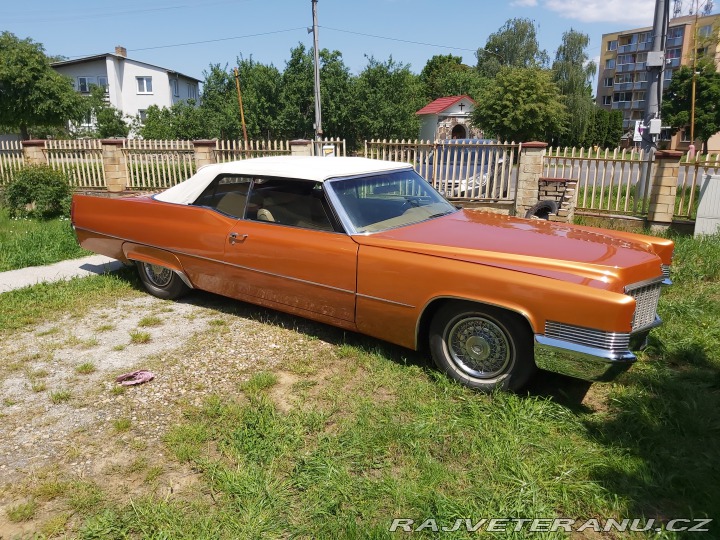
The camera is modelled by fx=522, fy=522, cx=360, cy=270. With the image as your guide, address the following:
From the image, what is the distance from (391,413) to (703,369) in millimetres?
2476

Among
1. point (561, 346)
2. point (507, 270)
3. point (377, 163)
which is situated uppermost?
point (377, 163)

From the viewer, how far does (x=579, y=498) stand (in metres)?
2.61

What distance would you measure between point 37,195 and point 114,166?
8.20 feet

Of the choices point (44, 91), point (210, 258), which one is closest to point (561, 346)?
point (210, 258)

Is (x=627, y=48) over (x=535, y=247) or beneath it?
over

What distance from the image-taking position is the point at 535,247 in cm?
358

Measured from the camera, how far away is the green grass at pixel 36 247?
24.4ft

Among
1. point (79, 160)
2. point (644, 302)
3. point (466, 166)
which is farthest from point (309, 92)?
point (644, 302)

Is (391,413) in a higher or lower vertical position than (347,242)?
lower

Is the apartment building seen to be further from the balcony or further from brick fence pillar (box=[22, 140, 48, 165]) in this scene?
brick fence pillar (box=[22, 140, 48, 165])

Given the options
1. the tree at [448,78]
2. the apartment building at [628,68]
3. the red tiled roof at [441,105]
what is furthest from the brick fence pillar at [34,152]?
the apartment building at [628,68]

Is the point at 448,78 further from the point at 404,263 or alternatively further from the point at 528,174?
the point at 404,263

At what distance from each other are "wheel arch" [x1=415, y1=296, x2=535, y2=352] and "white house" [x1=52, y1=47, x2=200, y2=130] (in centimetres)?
4787

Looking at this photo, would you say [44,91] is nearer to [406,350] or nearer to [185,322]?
[185,322]
